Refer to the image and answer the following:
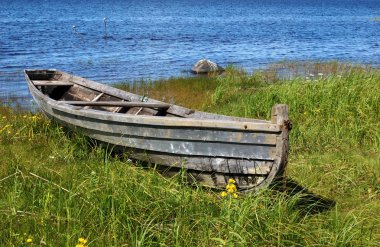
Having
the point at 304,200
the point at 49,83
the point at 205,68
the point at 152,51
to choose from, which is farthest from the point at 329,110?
the point at 152,51

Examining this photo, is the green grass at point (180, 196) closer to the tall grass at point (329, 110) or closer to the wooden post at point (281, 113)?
the tall grass at point (329, 110)

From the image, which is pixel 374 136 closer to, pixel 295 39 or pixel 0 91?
pixel 0 91

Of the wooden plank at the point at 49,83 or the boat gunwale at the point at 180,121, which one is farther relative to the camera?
the wooden plank at the point at 49,83

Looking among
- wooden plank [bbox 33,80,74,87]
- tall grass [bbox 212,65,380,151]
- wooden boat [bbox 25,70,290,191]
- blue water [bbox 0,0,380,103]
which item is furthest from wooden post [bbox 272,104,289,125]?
blue water [bbox 0,0,380,103]

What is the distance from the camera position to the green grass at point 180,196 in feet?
14.9

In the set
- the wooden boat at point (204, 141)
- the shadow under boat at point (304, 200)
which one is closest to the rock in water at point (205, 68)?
the wooden boat at point (204, 141)

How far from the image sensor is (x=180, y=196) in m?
5.13

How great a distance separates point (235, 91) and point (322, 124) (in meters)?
5.53

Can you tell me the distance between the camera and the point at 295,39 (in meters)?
40.9

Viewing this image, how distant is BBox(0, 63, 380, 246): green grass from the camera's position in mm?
4527

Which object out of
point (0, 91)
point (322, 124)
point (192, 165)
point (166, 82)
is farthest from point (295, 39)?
point (192, 165)

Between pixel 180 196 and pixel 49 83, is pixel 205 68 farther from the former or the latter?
pixel 180 196

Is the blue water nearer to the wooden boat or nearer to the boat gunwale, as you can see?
the boat gunwale

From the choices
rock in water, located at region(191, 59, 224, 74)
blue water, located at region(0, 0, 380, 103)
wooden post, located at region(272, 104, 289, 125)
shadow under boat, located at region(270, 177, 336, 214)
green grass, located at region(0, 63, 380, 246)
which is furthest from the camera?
blue water, located at region(0, 0, 380, 103)
